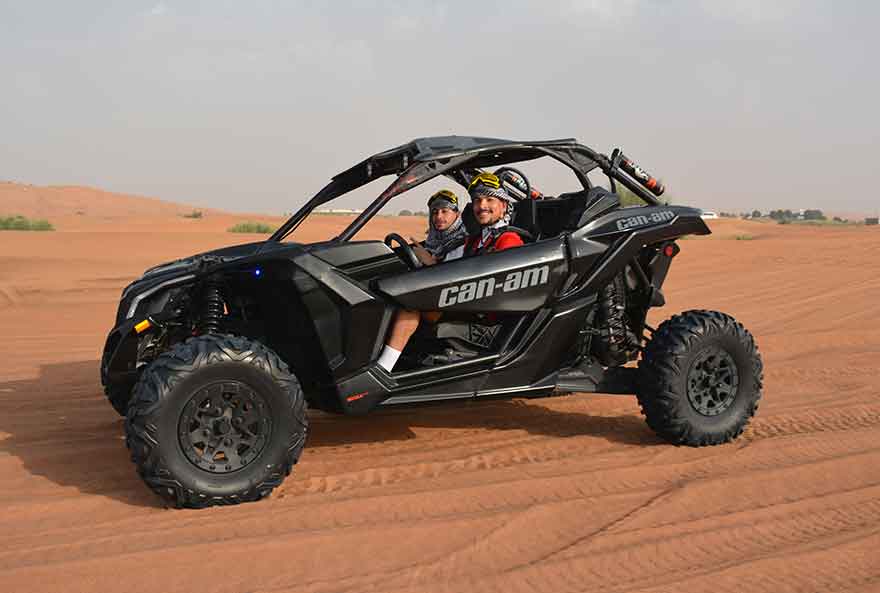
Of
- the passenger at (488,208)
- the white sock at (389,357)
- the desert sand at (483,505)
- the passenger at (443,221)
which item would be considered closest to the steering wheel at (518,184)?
the passenger at (443,221)

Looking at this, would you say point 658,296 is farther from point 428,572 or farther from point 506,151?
point 428,572

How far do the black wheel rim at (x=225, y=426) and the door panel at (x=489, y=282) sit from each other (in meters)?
0.94

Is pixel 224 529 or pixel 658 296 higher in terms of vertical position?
pixel 658 296

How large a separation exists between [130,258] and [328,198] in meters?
14.2

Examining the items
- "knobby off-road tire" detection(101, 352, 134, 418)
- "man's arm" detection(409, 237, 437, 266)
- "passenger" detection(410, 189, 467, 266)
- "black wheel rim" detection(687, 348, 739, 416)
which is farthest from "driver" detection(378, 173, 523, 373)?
"knobby off-road tire" detection(101, 352, 134, 418)

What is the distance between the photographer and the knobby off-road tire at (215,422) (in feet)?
13.6

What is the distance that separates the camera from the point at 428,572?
3.45 meters

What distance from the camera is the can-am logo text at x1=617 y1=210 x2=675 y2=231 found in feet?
17.6

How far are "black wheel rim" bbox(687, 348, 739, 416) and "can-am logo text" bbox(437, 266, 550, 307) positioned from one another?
116 centimetres

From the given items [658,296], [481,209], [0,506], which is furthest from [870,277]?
[0,506]

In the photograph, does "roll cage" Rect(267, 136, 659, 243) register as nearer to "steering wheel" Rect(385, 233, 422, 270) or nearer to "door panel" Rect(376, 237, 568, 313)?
"steering wheel" Rect(385, 233, 422, 270)

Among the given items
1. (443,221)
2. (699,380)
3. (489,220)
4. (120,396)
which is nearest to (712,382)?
(699,380)

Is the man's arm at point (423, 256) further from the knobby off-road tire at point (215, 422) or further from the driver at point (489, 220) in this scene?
the knobby off-road tire at point (215, 422)

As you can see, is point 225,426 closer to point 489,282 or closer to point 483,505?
point 483,505
